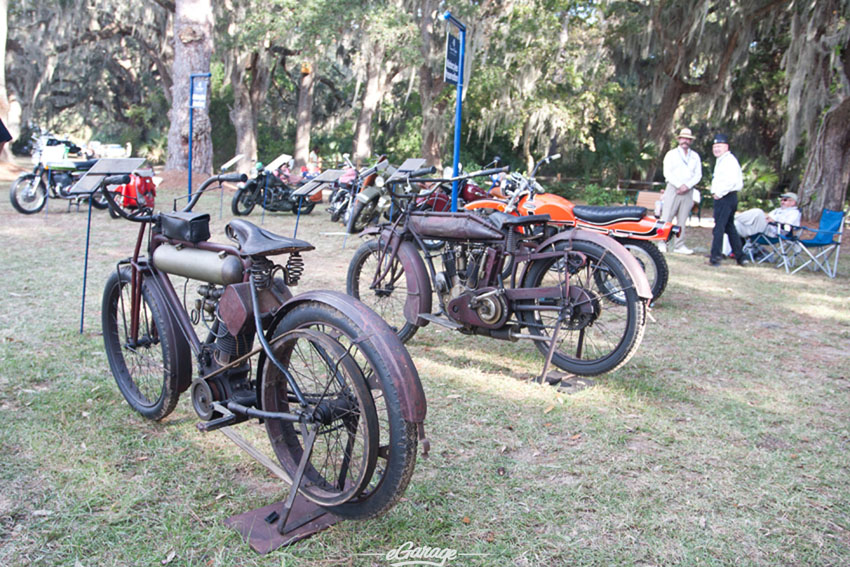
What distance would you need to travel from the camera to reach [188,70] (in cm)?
1455

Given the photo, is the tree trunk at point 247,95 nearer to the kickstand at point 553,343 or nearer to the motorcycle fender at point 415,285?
the motorcycle fender at point 415,285

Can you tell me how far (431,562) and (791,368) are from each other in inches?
127

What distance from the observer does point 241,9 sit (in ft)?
64.0

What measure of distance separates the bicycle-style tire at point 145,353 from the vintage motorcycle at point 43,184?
732cm

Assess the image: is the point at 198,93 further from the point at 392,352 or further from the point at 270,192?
the point at 392,352

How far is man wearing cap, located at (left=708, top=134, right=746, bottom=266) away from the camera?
318 inches

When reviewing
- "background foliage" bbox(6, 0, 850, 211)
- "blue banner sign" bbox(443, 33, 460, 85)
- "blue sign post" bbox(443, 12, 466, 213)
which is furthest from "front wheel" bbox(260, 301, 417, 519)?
"background foliage" bbox(6, 0, 850, 211)

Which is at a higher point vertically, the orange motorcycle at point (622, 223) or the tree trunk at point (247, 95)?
the tree trunk at point (247, 95)

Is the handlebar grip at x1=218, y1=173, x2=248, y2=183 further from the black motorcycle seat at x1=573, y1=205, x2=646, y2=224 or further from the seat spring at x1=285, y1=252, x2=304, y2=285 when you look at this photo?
the black motorcycle seat at x1=573, y1=205, x2=646, y2=224

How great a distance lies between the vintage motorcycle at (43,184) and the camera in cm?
1025

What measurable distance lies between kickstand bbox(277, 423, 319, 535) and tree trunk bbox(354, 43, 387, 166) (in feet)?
58.1

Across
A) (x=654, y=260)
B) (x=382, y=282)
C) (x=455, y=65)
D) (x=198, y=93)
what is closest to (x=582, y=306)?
(x=382, y=282)

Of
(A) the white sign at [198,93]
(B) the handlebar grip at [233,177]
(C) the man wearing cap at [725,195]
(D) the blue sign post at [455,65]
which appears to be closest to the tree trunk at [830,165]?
(C) the man wearing cap at [725,195]

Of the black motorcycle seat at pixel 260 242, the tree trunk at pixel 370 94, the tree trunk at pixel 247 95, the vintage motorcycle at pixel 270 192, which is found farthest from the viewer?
the tree trunk at pixel 247 95
